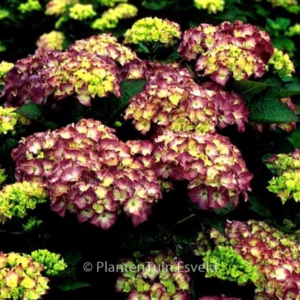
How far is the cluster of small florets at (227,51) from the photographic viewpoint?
2387 millimetres

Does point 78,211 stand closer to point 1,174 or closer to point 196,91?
point 1,174

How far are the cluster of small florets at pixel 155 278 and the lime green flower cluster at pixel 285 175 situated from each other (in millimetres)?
379

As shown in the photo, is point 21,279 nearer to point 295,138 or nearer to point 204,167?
point 204,167

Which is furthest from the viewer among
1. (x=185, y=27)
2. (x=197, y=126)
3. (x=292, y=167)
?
(x=185, y=27)

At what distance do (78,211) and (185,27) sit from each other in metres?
1.96

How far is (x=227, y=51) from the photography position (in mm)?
2396

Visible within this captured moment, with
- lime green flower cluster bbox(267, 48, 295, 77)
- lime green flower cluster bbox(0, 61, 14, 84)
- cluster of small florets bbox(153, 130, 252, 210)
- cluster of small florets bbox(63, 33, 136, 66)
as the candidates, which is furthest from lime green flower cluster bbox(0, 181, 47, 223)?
lime green flower cluster bbox(267, 48, 295, 77)

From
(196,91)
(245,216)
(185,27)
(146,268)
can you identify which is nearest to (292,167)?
(245,216)

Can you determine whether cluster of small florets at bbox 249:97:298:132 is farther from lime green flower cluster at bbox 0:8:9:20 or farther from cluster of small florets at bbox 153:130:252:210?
lime green flower cluster at bbox 0:8:9:20

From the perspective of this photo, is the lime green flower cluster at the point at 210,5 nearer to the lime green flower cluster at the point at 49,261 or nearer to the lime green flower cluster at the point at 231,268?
the lime green flower cluster at the point at 231,268

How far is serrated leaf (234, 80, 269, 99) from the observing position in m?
2.39

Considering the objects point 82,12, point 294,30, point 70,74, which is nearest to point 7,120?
point 70,74

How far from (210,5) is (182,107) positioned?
56.1 inches

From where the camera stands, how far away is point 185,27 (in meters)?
3.70
